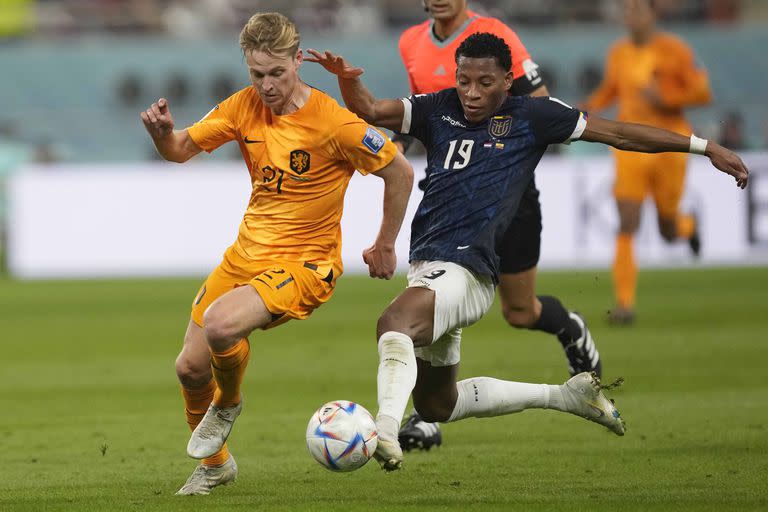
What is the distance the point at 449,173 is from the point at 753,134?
1740cm

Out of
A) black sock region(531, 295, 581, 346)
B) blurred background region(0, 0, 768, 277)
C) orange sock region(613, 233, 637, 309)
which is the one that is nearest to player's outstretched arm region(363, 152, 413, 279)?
black sock region(531, 295, 581, 346)

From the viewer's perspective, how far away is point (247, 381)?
33.1 feet

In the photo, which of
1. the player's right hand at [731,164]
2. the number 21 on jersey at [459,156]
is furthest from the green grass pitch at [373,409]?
the number 21 on jersey at [459,156]

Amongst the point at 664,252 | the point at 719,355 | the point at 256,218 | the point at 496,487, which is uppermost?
the point at 256,218

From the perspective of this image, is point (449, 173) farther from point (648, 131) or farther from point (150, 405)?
point (150, 405)

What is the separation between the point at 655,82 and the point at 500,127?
276 inches

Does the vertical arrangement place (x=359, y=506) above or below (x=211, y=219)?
above

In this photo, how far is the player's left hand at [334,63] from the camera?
19.9 feet

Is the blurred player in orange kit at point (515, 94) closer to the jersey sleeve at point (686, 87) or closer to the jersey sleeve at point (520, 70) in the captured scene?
the jersey sleeve at point (520, 70)

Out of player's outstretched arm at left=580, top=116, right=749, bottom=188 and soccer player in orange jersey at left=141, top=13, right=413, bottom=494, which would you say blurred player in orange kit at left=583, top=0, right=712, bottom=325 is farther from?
soccer player in orange jersey at left=141, top=13, right=413, bottom=494

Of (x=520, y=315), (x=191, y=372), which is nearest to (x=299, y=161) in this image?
(x=191, y=372)

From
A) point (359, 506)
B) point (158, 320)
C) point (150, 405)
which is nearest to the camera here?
point (359, 506)

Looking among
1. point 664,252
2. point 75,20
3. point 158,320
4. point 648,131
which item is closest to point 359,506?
point 648,131

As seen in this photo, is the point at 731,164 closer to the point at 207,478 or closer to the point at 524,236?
the point at 524,236
